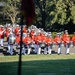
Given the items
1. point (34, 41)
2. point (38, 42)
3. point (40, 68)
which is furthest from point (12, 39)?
point (40, 68)

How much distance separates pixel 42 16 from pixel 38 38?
3259 centimetres

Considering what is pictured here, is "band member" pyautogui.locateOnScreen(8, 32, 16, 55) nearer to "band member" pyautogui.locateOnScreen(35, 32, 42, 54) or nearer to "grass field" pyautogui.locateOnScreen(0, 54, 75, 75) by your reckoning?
"band member" pyautogui.locateOnScreen(35, 32, 42, 54)

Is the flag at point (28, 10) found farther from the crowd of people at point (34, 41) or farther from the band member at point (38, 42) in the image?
the band member at point (38, 42)

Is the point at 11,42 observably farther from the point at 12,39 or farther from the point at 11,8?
the point at 11,8

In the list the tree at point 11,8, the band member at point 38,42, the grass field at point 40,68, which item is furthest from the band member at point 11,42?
the tree at point 11,8

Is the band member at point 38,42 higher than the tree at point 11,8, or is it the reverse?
the tree at point 11,8

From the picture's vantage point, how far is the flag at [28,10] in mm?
6207

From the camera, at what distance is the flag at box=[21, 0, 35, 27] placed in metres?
6.21

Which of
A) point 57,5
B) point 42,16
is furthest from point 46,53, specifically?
point 42,16

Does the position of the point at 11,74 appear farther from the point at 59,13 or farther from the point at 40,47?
the point at 59,13

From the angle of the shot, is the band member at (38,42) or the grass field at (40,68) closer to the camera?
the grass field at (40,68)

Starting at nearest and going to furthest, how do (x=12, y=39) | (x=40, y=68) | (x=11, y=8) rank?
(x=40, y=68)
(x=12, y=39)
(x=11, y=8)

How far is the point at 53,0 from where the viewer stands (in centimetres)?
4825

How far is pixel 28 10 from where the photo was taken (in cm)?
628
